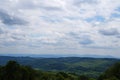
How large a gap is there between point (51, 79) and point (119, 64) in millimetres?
38933

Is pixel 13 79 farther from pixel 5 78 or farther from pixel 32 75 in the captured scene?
pixel 32 75

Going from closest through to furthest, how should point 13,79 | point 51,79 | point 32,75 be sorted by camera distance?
point 13,79 → point 32,75 → point 51,79

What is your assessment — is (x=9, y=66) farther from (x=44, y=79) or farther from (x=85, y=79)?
(x=85, y=79)

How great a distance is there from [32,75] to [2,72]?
1274 centimetres

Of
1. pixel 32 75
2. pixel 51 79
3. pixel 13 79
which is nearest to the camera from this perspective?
pixel 13 79

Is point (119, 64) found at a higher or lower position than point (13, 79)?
higher

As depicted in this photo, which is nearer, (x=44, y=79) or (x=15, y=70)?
(x=15, y=70)

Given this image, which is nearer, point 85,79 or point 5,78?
point 5,78

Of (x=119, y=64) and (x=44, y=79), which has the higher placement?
(x=119, y=64)

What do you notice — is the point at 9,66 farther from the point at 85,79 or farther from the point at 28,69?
the point at 85,79

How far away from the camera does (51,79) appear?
12169cm

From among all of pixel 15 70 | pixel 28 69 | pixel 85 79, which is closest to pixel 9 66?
pixel 15 70

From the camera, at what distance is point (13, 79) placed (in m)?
93.9

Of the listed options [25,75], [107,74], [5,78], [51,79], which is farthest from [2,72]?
[107,74]
